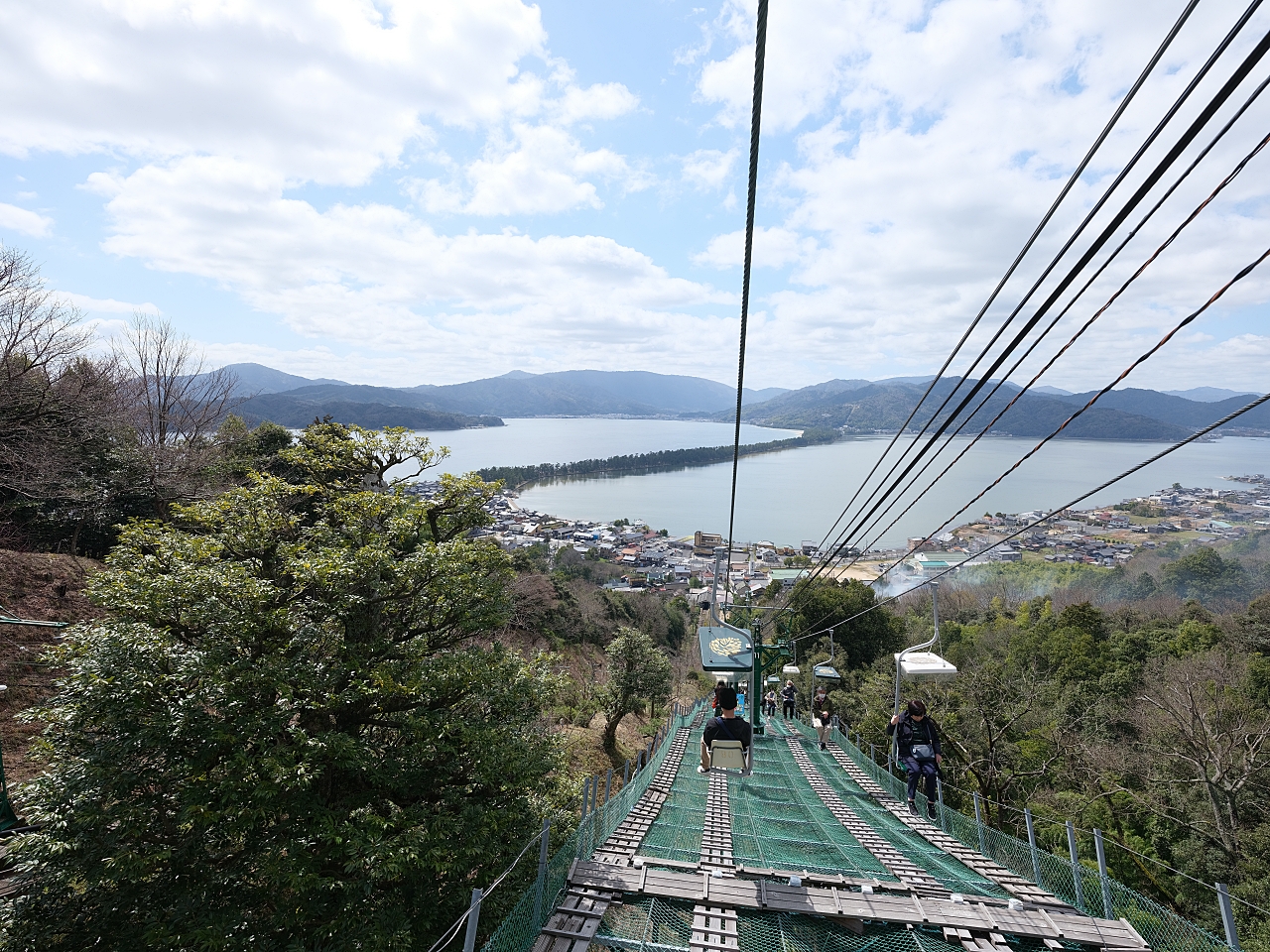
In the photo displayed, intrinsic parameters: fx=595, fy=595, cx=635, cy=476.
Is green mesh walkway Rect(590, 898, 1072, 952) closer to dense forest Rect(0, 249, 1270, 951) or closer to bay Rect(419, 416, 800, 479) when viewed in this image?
dense forest Rect(0, 249, 1270, 951)

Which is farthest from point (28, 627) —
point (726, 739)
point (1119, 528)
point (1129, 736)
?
point (1119, 528)

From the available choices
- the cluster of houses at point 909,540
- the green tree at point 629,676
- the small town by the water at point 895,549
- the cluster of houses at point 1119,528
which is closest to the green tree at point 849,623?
the green tree at point 629,676

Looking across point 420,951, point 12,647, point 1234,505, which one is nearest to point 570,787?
point 420,951

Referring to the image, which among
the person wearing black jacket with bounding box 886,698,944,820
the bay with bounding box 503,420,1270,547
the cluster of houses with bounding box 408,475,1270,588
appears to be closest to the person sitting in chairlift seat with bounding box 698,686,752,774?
the person wearing black jacket with bounding box 886,698,944,820

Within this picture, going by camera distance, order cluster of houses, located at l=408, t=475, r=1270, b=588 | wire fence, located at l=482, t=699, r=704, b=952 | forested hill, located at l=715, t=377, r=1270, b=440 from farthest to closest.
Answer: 1. forested hill, located at l=715, t=377, r=1270, b=440
2. cluster of houses, located at l=408, t=475, r=1270, b=588
3. wire fence, located at l=482, t=699, r=704, b=952

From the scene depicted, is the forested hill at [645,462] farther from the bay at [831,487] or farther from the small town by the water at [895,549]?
the small town by the water at [895,549]

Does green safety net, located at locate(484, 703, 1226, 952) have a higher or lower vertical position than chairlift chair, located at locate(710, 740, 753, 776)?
lower

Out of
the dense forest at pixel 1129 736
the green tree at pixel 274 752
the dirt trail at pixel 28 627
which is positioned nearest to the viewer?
the green tree at pixel 274 752
